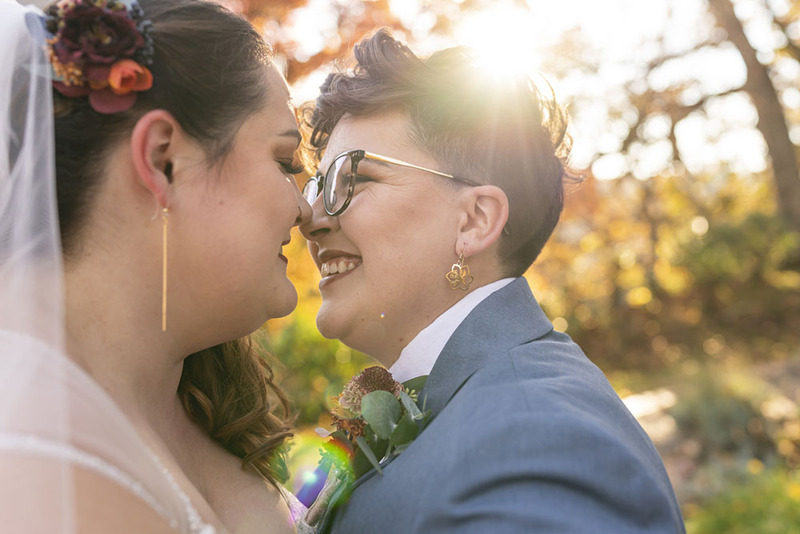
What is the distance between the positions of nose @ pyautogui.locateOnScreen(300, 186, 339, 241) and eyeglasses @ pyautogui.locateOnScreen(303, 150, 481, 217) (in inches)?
1.3

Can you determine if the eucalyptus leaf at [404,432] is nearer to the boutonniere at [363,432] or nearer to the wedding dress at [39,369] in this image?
the boutonniere at [363,432]

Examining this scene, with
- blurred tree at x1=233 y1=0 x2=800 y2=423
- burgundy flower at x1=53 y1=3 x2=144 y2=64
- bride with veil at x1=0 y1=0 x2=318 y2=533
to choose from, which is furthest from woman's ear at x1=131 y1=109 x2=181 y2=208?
blurred tree at x1=233 y1=0 x2=800 y2=423

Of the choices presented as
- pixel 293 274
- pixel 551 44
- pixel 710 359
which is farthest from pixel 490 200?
pixel 710 359

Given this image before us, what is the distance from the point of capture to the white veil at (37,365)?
1.38 meters

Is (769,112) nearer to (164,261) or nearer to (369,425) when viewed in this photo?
(369,425)

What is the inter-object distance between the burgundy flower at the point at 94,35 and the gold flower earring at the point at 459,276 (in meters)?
1.26

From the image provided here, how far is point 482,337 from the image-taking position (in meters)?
2.28

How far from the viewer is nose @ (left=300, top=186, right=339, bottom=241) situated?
264 centimetres

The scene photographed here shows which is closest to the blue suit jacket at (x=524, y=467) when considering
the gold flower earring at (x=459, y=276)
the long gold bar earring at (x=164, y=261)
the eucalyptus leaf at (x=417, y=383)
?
the eucalyptus leaf at (x=417, y=383)

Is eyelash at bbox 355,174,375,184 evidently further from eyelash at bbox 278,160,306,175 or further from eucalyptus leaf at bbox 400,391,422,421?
eucalyptus leaf at bbox 400,391,422,421

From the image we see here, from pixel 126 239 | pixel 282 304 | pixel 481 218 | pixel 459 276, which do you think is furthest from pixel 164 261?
pixel 481 218

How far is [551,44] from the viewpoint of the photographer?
11.9m

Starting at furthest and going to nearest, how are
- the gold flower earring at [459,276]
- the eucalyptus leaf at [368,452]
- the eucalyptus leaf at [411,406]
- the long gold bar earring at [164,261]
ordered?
the gold flower earring at [459,276] → the eucalyptus leaf at [411,406] → the eucalyptus leaf at [368,452] → the long gold bar earring at [164,261]

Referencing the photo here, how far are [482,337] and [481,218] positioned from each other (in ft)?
1.70
